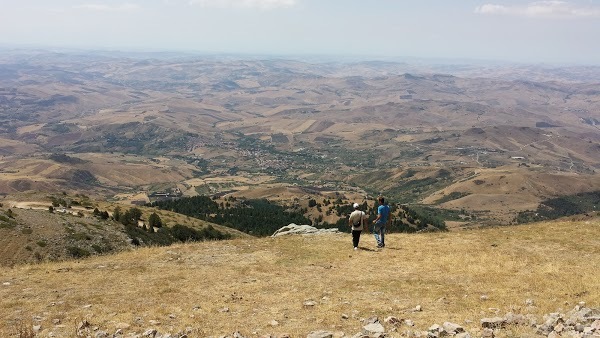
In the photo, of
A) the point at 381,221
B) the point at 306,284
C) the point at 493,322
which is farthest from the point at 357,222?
the point at 493,322

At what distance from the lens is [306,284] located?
68.5 ft

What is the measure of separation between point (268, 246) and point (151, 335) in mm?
15869

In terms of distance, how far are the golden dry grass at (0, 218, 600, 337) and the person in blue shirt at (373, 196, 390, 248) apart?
0.89 metres

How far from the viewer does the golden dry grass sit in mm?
15883

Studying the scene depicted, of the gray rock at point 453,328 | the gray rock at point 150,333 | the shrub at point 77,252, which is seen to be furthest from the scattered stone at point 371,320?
the shrub at point 77,252

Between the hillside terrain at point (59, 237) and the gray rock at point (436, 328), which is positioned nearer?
the gray rock at point (436, 328)

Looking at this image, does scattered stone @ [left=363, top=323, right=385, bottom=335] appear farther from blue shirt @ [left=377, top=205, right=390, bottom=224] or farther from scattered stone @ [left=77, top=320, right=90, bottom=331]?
blue shirt @ [left=377, top=205, right=390, bottom=224]

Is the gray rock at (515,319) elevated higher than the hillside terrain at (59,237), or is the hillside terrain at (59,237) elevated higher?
the gray rock at (515,319)

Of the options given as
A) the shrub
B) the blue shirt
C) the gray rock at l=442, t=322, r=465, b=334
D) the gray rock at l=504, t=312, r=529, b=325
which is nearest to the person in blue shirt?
the blue shirt

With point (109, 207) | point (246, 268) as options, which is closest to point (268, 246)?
point (246, 268)

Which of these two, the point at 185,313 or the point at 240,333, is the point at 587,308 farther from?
the point at 185,313

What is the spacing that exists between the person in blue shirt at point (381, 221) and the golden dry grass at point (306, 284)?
886mm

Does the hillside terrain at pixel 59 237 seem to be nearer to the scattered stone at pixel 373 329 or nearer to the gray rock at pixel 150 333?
the gray rock at pixel 150 333

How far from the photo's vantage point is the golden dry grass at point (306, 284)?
15.9m
